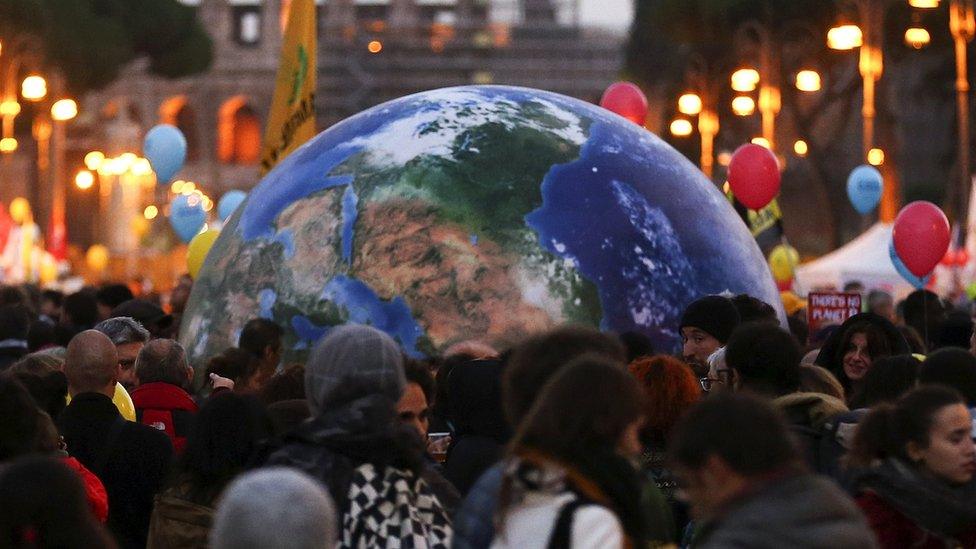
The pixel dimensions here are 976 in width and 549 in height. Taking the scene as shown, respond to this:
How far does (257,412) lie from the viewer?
5.20 m

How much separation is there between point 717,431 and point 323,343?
1.37 meters

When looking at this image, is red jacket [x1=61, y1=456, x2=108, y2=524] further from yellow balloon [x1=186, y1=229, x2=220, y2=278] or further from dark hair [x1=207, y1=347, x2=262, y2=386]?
yellow balloon [x1=186, y1=229, x2=220, y2=278]

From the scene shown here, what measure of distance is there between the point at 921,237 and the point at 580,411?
9.12 m

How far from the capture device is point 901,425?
4.57 metres

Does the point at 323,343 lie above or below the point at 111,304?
above

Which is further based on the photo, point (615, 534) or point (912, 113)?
point (912, 113)

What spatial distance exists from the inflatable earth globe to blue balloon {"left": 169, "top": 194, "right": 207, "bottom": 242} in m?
9.90

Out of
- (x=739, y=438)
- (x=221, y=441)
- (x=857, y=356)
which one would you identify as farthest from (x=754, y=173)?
(x=739, y=438)

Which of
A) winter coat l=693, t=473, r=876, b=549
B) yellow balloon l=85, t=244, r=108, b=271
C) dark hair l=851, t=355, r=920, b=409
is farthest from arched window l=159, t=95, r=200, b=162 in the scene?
winter coat l=693, t=473, r=876, b=549

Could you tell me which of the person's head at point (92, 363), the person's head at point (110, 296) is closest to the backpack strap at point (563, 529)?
the person's head at point (92, 363)

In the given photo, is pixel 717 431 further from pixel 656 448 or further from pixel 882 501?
pixel 656 448

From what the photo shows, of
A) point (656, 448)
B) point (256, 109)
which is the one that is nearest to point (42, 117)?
point (656, 448)

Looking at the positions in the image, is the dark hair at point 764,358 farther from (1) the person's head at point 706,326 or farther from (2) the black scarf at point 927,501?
(1) the person's head at point 706,326

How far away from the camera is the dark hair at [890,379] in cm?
588
